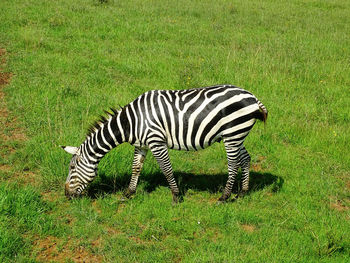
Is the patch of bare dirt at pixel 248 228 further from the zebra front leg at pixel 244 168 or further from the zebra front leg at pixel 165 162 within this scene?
the zebra front leg at pixel 165 162

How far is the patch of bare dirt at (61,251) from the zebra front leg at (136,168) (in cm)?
130

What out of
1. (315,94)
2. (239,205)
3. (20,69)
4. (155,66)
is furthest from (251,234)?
(20,69)

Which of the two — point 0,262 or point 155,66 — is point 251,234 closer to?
point 0,262

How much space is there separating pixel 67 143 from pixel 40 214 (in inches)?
78.6

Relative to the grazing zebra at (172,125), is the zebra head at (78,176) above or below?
below

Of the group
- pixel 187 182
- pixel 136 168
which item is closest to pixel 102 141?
pixel 136 168

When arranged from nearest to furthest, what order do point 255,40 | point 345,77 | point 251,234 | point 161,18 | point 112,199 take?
point 251,234, point 112,199, point 345,77, point 255,40, point 161,18

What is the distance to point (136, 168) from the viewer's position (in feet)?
21.1

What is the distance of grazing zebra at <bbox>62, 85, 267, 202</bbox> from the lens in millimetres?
5867

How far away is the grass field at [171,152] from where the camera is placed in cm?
530

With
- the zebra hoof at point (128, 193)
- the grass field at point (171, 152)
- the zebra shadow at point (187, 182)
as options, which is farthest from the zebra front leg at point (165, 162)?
the zebra hoof at point (128, 193)

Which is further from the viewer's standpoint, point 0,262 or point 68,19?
point 68,19

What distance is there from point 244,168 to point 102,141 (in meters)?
2.59

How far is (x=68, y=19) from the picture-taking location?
15.1 m
